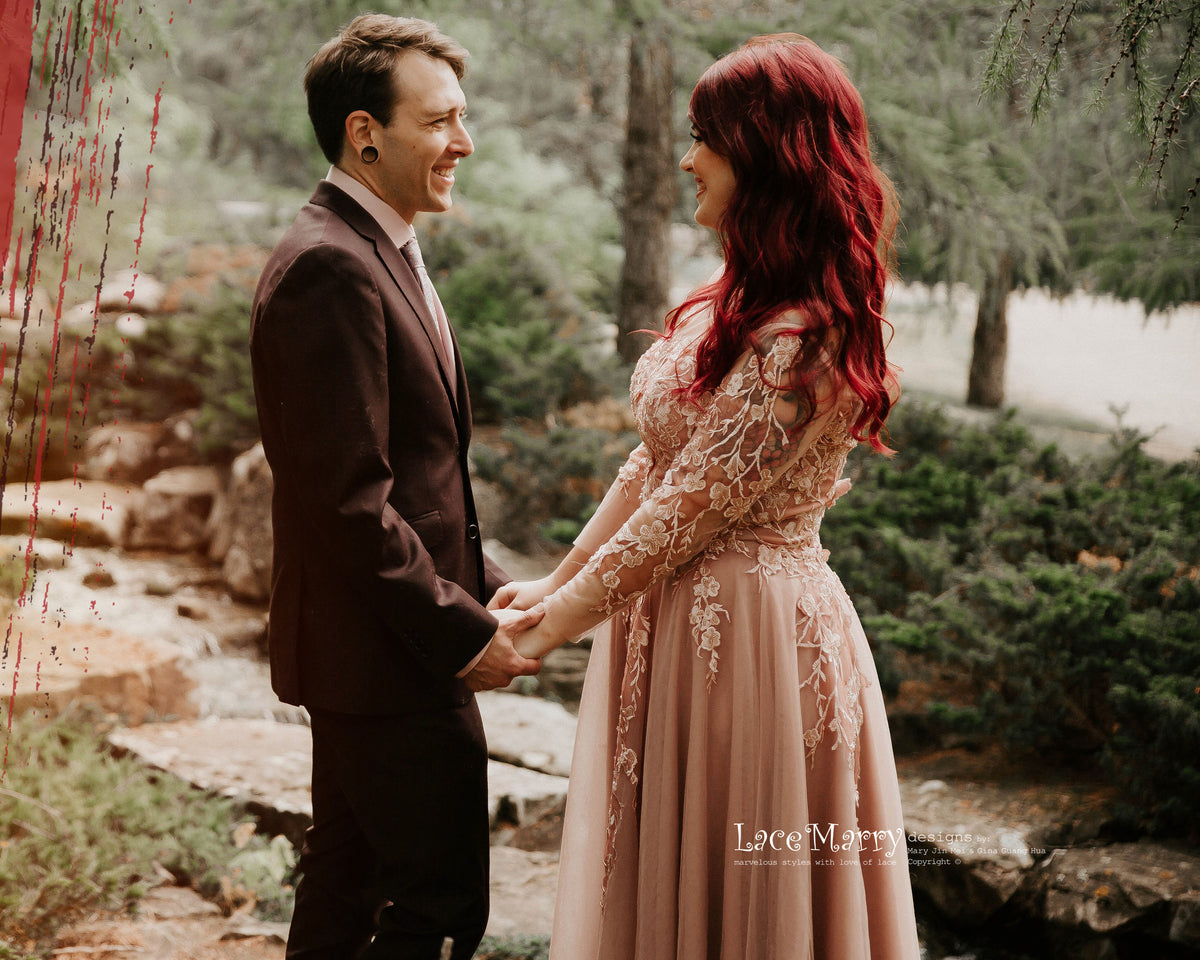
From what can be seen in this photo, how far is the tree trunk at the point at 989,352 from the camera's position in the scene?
21.6 feet

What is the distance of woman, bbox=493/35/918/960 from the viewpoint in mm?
1754

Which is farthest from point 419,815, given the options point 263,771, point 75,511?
point 75,511

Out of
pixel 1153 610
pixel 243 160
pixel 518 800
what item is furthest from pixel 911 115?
pixel 243 160

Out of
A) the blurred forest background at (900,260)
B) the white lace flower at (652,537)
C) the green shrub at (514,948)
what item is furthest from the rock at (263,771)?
the white lace flower at (652,537)

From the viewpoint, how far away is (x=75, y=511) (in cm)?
452

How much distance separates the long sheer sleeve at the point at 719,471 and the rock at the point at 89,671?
2.27 meters

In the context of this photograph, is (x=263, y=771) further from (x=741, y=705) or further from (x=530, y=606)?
(x=741, y=705)

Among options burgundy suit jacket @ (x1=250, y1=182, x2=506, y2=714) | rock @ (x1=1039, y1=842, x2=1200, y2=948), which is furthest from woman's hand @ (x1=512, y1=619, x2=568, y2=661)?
rock @ (x1=1039, y1=842, x2=1200, y2=948)

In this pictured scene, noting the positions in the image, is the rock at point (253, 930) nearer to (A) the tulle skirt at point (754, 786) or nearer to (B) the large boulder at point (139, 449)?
(A) the tulle skirt at point (754, 786)

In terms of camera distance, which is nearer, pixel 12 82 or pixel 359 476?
pixel 359 476

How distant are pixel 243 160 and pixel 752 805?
29.7ft

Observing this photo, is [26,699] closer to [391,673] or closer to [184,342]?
[391,673]

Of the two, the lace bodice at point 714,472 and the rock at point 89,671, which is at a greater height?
the lace bodice at point 714,472

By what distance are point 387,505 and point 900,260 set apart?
5.44 meters
